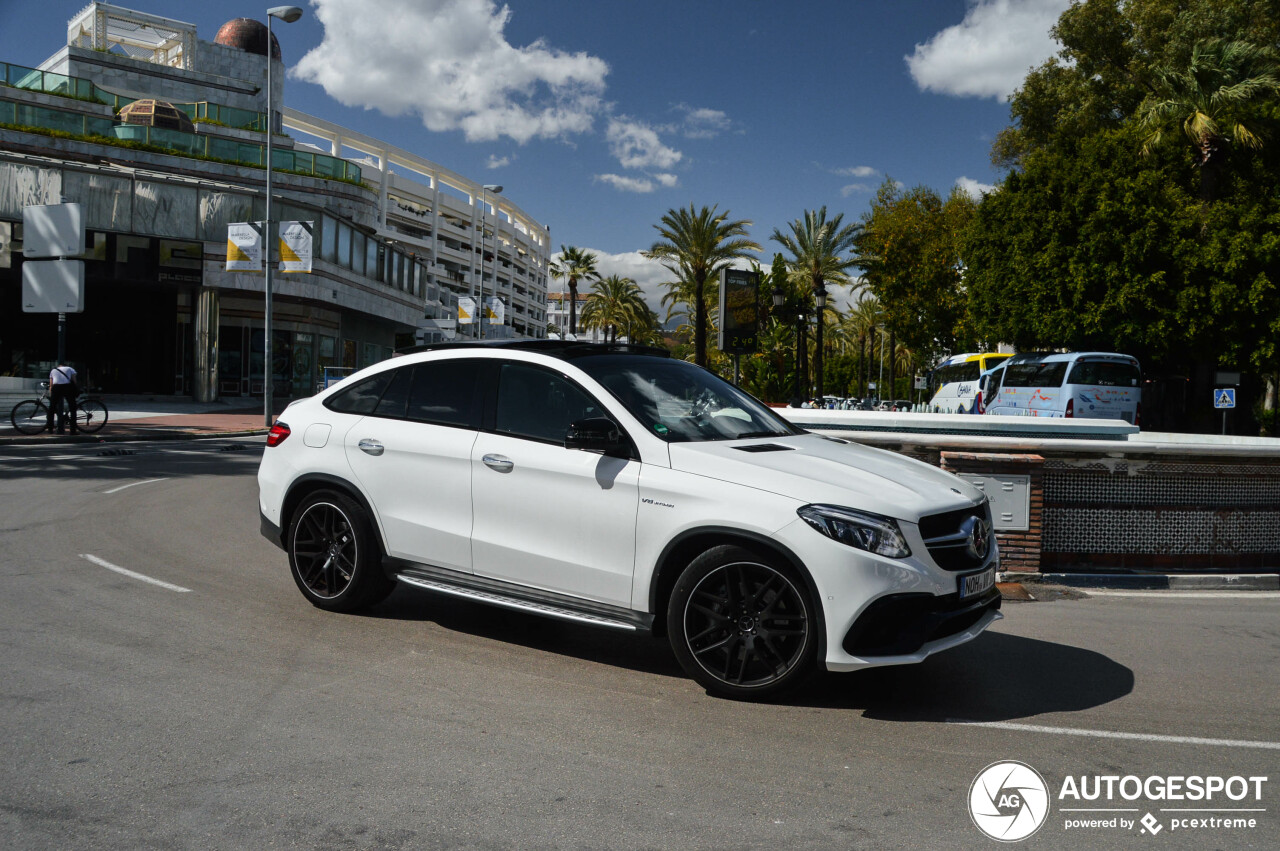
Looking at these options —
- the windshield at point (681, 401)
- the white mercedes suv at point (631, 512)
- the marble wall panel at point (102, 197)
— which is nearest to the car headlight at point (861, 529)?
the white mercedes suv at point (631, 512)

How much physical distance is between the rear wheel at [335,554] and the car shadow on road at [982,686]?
2.72 metres

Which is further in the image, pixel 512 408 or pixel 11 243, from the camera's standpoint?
pixel 11 243

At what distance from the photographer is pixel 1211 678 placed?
5281 mm

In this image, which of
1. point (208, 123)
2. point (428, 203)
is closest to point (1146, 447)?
point (208, 123)

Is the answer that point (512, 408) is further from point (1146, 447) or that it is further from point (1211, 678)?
point (1146, 447)

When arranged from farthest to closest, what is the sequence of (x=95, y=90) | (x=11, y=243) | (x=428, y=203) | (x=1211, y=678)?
(x=428, y=203), (x=95, y=90), (x=11, y=243), (x=1211, y=678)

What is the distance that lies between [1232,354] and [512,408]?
3233cm

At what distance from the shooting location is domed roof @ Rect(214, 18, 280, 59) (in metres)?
75.9

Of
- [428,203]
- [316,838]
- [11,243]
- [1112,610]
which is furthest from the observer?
[428,203]

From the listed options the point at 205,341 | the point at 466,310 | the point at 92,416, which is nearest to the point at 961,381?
the point at 466,310

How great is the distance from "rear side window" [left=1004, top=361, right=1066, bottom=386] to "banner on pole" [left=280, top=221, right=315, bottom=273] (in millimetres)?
22146

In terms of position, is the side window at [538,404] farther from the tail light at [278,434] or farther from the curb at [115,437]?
the curb at [115,437]

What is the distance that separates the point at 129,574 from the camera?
23.2 ft

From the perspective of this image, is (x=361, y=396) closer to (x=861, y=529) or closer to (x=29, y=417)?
(x=861, y=529)
